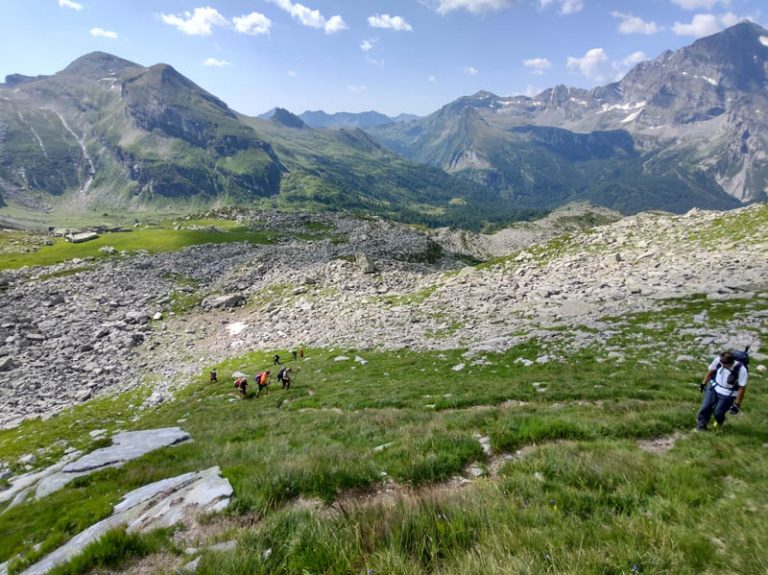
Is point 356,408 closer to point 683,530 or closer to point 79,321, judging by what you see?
point 683,530

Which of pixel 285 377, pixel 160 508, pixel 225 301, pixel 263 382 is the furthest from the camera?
pixel 225 301

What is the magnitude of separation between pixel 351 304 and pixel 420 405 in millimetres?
26424

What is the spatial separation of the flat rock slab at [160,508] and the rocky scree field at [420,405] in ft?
1.26

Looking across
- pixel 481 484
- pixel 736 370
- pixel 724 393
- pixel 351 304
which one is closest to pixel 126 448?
pixel 481 484

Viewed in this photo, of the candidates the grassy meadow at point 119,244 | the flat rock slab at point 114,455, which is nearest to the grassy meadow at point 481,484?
the flat rock slab at point 114,455

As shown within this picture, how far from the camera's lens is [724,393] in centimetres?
1149

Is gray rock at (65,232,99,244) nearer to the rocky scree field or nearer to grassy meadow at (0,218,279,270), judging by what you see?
grassy meadow at (0,218,279,270)

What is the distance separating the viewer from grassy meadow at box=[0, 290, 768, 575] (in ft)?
17.0

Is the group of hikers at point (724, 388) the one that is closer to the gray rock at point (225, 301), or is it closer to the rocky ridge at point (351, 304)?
the rocky ridge at point (351, 304)

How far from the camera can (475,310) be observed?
121ft

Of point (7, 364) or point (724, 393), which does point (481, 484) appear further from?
point (7, 364)

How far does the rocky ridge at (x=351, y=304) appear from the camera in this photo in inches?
1199

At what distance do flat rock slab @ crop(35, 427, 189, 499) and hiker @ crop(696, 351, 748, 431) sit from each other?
65.6 feet

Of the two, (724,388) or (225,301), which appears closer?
(724,388)
